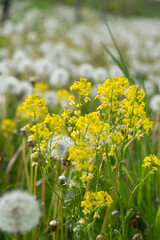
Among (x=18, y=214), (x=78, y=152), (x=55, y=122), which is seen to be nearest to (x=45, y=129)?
(x=55, y=122)

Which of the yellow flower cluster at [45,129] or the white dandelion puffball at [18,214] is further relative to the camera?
the yellow flower cluster at [45,129]

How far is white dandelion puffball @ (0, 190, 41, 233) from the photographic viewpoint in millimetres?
869

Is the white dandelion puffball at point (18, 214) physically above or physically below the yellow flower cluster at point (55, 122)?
below

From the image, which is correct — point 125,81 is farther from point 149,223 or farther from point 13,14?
point 13,14

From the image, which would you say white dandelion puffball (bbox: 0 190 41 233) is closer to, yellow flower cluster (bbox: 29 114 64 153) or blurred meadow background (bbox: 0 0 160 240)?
blurred meadow background (bbox: 0 0 160 240)

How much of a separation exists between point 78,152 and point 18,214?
24 cm

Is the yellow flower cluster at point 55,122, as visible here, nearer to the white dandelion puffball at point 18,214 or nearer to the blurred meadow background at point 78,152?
the blurred meadow background at point 78,152

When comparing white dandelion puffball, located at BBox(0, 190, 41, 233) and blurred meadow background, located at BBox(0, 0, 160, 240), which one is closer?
white dandelion puffball, located at BBox(0, 190, 41, 233)

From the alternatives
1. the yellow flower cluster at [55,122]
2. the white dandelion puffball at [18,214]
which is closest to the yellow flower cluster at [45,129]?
the yellow flower cluster at [55,122]

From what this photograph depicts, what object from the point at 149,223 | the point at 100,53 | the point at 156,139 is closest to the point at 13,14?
the point at 100,53

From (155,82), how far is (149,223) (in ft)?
9.63

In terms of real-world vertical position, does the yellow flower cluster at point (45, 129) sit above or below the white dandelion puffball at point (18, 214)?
above

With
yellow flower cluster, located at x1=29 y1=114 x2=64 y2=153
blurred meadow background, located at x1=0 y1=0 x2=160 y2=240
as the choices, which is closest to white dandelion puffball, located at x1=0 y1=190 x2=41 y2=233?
blurred meadow background, located at x1=0 y1=0 x2=160 y2=240

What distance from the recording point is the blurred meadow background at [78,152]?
1.01m
